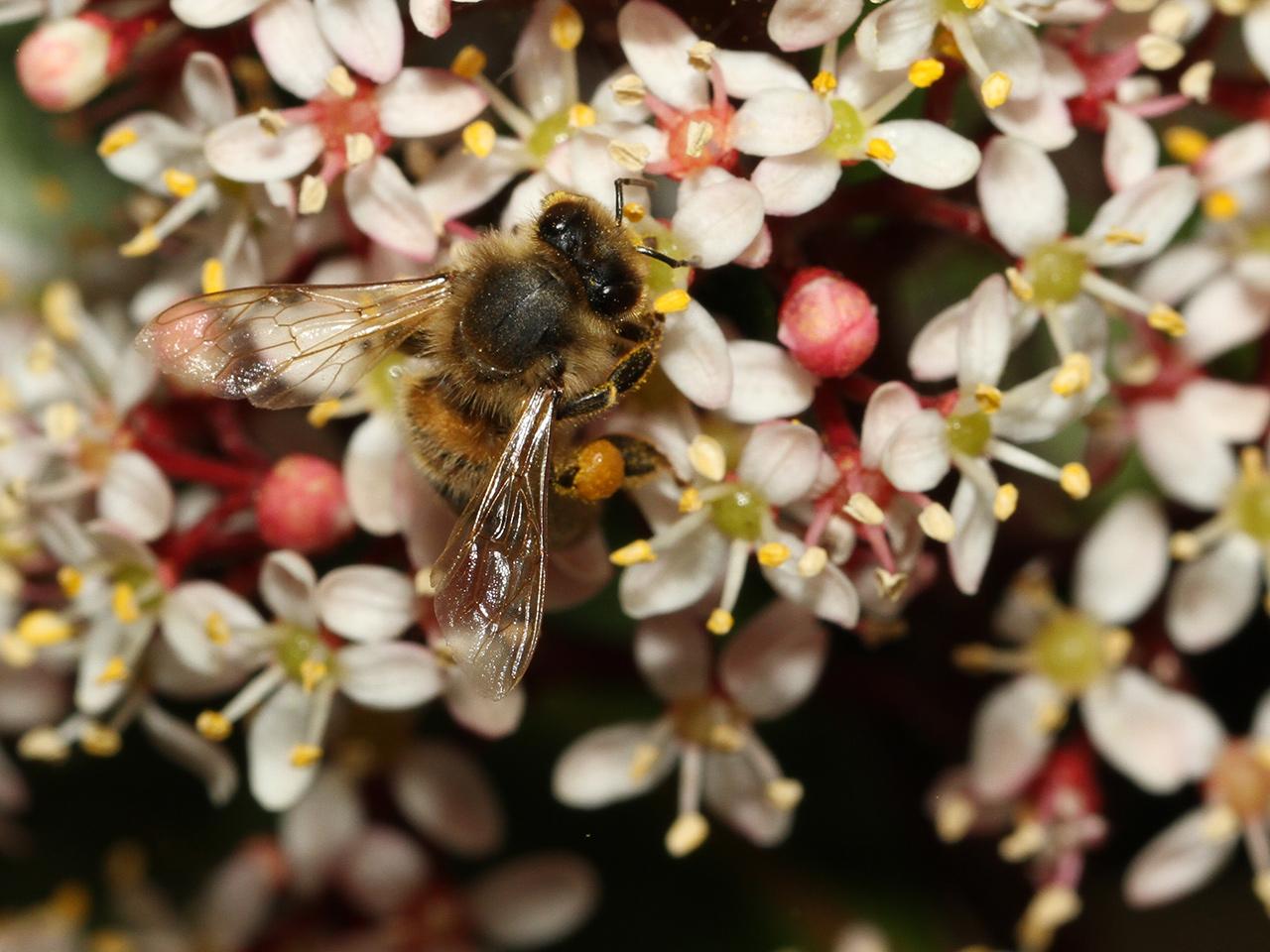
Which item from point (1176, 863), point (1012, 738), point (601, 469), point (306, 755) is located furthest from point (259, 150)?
point (1176, 863)

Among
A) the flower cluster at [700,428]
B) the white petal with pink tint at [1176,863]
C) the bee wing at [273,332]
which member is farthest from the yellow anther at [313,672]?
the white petal with pink tint at [1176,863]

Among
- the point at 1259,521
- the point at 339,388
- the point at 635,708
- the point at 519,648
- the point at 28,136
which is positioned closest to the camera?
the point at 519,648

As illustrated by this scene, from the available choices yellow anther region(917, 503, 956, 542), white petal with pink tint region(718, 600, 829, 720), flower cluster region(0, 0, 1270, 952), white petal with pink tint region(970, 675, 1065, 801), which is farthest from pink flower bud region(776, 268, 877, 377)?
white petal with pink tint region(970, 675, 1065, 801)

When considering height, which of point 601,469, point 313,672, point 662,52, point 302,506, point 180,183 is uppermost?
point 662,52

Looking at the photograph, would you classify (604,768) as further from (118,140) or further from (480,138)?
(118,140)

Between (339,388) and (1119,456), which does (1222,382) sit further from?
(339,388)

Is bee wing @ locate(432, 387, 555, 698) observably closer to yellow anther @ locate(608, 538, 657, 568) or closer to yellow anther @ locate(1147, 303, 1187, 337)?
yellow anther @ locate(608, 538, 657, 568)

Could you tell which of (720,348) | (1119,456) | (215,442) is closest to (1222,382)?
(1119,456)
